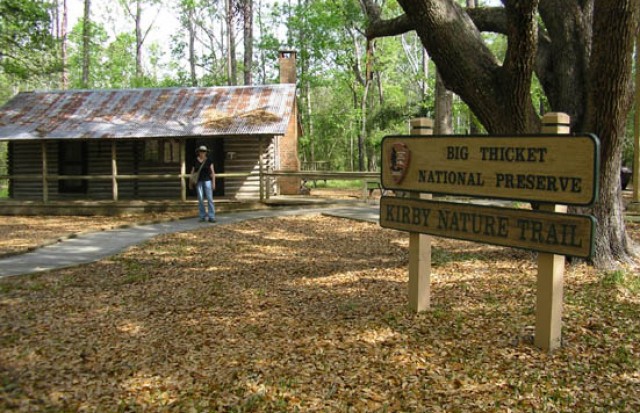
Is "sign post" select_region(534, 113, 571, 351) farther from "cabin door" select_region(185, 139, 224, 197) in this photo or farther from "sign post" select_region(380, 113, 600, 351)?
"cabin door" select_region(185, 139, 224, 197)

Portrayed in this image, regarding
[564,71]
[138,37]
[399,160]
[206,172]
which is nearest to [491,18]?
[564,71]

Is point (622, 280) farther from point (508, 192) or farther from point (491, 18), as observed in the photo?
point (491, 18)

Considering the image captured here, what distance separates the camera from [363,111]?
103ft

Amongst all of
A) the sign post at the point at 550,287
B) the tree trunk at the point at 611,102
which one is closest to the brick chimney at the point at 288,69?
the tree trunk at the point at 611,102

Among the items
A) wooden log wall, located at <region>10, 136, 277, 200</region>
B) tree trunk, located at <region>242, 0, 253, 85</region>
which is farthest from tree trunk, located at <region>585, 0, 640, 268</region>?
tree trunk, located at <region>242, 0, 253, 85</region>

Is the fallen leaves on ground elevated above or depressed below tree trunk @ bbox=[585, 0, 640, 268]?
below

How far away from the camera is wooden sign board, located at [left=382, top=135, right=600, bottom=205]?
162 inches

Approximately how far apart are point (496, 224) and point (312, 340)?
2041 mm

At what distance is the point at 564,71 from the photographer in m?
7.82

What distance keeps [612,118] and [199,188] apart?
32.4 feet

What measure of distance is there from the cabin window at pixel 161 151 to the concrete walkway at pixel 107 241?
4.66 m

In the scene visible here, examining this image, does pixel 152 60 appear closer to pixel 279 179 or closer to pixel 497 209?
pixel 279 179

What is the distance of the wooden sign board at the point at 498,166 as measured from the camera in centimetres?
412

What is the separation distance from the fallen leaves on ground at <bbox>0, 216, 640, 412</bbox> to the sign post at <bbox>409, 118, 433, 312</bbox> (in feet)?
0.60
